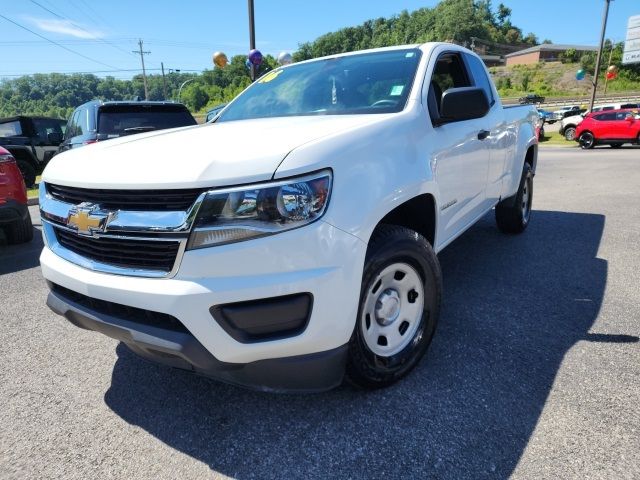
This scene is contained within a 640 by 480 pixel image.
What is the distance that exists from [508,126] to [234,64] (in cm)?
9218

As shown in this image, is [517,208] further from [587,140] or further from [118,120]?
[587,140]

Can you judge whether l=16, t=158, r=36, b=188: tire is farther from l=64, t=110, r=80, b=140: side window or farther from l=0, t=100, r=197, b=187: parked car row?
l=64, t=110, r=80, b=140: side window

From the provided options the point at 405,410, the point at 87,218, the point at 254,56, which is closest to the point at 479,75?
the point at 405,410

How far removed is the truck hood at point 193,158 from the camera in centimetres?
167

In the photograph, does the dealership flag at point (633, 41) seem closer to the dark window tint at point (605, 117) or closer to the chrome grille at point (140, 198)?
the dark window tint at point (605, 117)

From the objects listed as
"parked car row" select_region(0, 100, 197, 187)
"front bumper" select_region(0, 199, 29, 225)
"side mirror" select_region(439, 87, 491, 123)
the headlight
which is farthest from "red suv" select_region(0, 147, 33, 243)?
"side mirror" select_region(439, 87, 491, 123)

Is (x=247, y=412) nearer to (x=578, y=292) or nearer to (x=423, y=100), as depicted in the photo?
(x=423, y=100)

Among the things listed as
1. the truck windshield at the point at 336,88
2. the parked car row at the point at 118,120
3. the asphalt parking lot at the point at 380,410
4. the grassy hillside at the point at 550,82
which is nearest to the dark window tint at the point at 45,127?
the parked car row at the point at 118,120

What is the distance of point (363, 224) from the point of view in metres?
1.85

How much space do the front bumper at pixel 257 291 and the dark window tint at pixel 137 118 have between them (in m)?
5.08

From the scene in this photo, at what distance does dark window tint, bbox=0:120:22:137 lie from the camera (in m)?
12.5

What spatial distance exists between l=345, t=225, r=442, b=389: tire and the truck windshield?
0.83 metres

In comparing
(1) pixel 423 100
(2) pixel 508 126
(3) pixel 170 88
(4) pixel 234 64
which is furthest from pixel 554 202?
(3) pixel 170 88

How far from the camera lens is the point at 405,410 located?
2135 millimetres
